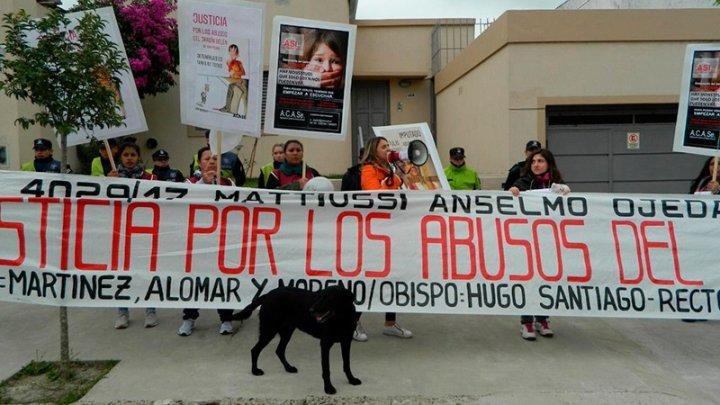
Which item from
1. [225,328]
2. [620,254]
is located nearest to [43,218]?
[225,328]

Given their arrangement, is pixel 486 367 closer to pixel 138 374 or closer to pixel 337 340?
pixel 337 340

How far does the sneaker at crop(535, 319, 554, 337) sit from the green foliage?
14.7 ft

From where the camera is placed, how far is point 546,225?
17.9 ft

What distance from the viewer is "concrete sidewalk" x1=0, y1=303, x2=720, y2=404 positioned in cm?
435

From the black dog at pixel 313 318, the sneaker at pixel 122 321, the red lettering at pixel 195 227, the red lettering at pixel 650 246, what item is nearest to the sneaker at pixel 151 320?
the sneaker at pixel 122 321

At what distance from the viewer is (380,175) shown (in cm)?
583

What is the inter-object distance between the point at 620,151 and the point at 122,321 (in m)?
9.61

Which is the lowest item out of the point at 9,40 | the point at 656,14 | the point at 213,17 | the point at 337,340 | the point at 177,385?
the point at 177,385

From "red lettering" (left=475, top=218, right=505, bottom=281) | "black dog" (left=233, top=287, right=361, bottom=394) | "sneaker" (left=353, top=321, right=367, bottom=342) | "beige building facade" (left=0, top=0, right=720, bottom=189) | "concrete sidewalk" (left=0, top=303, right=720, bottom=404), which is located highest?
"beige building facade" (left=0, top=0, right=720, bottom=189)

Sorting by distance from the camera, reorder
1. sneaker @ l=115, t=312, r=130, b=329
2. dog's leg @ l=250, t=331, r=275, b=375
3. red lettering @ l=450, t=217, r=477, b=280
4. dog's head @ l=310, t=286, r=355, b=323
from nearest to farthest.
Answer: dog's head @ l=310, t=286, r=355, b=323 → dog's leg @ l=250, t=331, r=275, b=375 → red lettering @ l=450, t=217, r=477, b=280 → sneaker @ l=115, t=312, r=130, b=329

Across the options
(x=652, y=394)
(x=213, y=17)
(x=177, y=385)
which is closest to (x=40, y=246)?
(x=177, y=385)

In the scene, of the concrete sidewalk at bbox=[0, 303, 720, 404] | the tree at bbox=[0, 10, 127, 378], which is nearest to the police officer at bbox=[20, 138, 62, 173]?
the concrete sidewalk at bbox=[0, 303, 720, 404]

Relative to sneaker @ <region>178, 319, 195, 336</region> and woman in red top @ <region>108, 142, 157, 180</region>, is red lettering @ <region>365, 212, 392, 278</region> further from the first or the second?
woman in red top @ <region>108, 142, 157, 180</region>

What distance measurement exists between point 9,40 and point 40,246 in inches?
69.6
